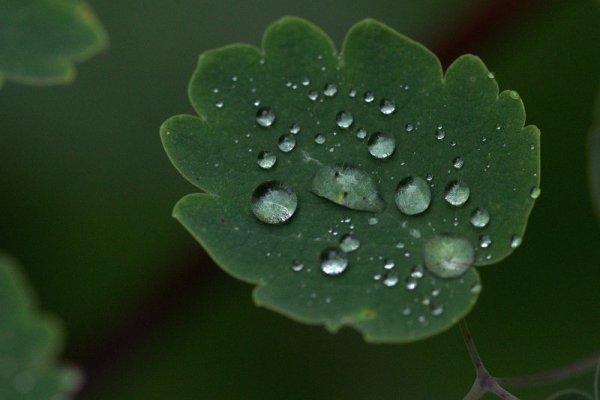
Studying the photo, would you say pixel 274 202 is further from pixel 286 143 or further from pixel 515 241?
pixel 515 241

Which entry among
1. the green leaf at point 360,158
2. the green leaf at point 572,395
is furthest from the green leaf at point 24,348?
the green leaf at point 572,395

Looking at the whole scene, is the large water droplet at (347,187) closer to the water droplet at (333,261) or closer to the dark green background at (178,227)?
the water droplet at (333,261)

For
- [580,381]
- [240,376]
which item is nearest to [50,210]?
[240,376]

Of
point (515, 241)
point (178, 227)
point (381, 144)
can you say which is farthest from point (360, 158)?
point (178, 227)

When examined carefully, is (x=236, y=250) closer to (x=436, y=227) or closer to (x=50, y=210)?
(x=436, y=227)

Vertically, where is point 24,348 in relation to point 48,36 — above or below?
below

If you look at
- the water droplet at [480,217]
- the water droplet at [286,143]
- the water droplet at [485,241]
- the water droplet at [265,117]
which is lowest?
the water droplet at [485,241]
